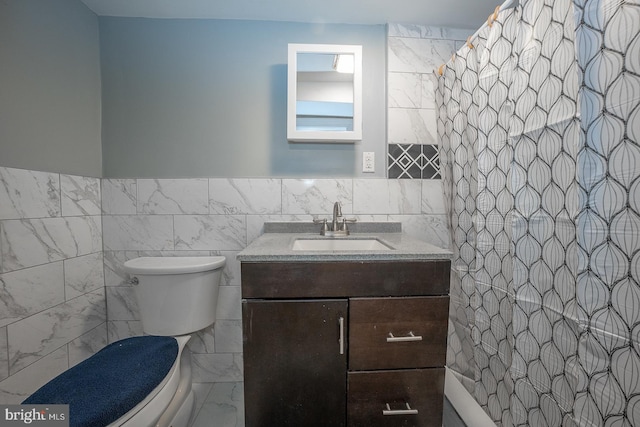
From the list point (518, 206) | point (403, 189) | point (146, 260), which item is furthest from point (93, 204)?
point (518, 206)

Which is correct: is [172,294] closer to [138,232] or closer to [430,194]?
[138,232]

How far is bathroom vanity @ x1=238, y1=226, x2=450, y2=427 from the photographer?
3.01 feet

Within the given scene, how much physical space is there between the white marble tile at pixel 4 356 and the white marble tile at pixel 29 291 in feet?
0.13

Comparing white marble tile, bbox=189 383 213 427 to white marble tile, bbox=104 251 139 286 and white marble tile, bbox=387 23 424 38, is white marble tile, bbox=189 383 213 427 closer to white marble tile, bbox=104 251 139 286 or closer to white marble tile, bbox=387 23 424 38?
white marble tile, bbox=104 251 139 286

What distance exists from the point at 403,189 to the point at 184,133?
49.8 inches

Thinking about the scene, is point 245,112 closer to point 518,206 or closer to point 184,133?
point 184,133

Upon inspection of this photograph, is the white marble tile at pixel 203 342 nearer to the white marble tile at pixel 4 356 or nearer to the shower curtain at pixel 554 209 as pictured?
the white marble tile at pixel 4 356

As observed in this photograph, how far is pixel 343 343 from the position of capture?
0.92 metres

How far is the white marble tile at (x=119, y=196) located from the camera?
145cm

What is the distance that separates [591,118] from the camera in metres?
0.66

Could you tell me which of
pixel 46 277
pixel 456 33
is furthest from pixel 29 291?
pixel 456 33

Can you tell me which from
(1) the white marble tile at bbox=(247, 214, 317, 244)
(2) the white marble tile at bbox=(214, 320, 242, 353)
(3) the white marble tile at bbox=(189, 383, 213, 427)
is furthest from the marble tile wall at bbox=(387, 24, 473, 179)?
(3) the white marble tile at bbox=(189, 383, 213, 427)

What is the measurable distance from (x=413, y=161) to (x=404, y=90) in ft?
1.32

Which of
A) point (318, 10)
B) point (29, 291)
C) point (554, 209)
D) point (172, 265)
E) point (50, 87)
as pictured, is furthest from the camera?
point (318, 10)
